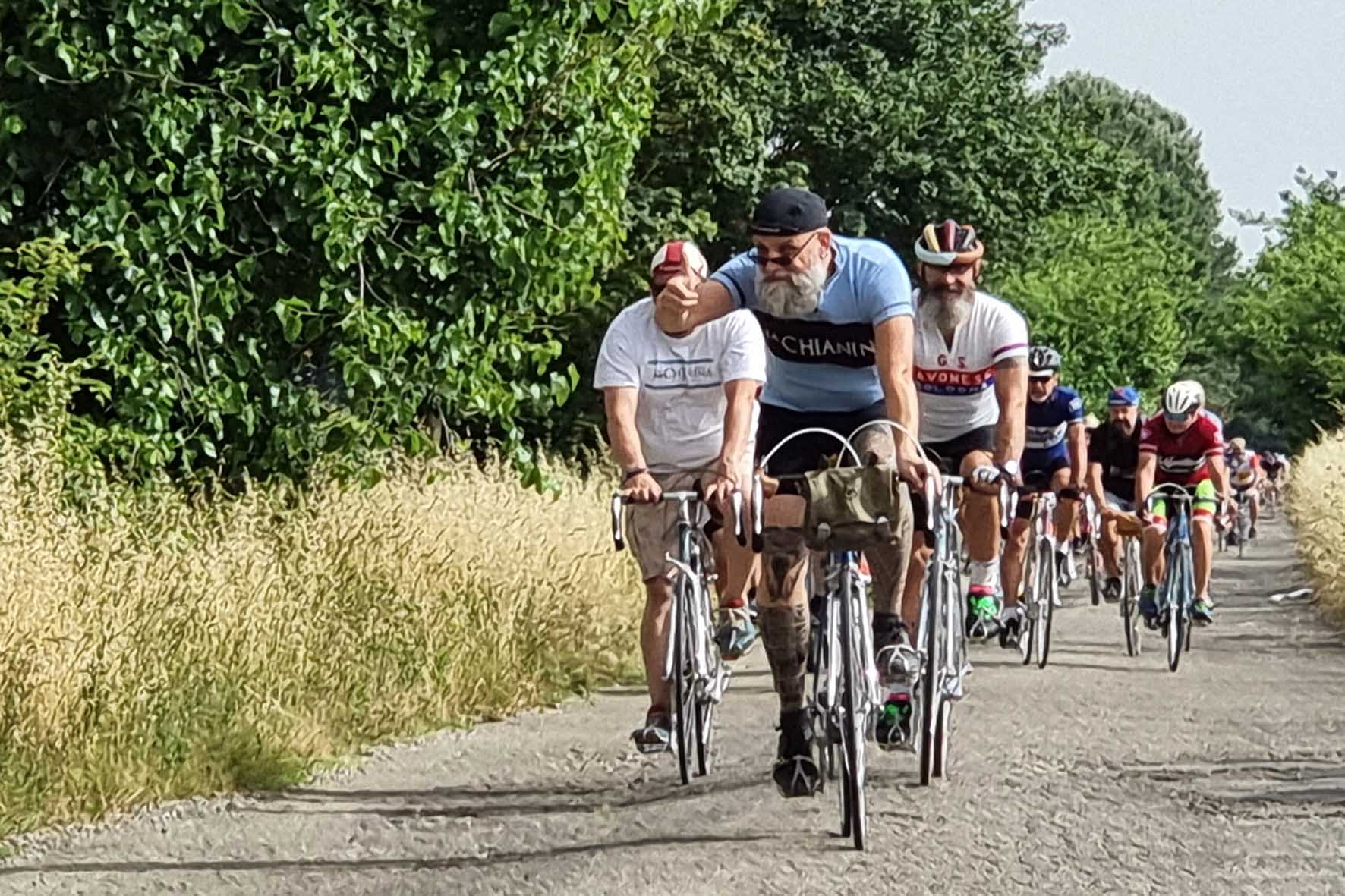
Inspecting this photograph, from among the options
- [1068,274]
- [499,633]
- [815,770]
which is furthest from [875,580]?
[1068,274]

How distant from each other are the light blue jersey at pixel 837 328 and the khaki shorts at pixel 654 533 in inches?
33.3

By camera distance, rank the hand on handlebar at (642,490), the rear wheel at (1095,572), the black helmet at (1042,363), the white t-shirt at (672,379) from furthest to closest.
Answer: the rear wheel at (1095,572) < the black helmet at (1042,363) < the white t-shirt at (672,379) < the hand on handlebar at (642,490)

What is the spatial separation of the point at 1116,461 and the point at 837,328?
8722 mm

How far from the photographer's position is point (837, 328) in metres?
8.07

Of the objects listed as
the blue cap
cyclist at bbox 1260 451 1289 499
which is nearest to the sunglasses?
the blue cap

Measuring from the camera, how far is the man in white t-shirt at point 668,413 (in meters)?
8.80

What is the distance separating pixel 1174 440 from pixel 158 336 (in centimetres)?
625

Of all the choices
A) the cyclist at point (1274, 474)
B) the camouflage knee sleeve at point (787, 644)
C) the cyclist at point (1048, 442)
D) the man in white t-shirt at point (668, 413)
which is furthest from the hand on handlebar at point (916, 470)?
the cyclist at point (1274, 474)

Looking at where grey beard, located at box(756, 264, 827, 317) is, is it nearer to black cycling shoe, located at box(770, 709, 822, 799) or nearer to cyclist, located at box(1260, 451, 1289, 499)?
black cycling shoe, located at box(770, 709, 822, 799)

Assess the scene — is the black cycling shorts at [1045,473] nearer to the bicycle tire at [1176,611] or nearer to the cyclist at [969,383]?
the bicycle tire at [1176,611]

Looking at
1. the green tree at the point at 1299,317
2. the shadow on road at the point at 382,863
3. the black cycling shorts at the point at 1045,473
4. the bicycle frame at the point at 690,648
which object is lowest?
the shadow on road at the point at 382,863

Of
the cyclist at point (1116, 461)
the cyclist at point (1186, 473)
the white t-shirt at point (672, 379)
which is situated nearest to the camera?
the white t-shirt at point (672, 379)

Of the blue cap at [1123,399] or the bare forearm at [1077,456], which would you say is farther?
the blue cap at [1123,399]

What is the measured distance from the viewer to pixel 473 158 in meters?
13.3
